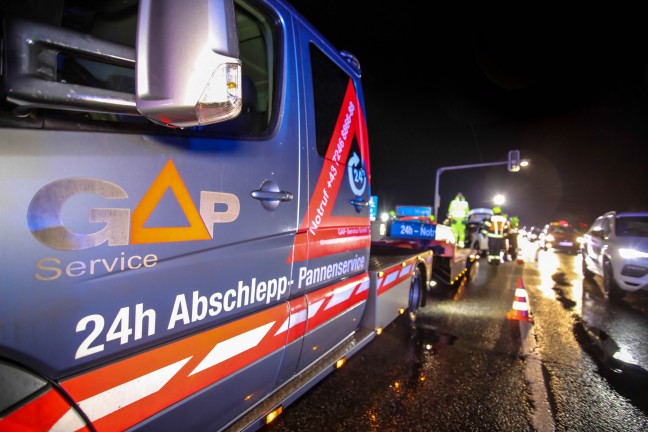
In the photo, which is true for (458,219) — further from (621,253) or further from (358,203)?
(358,203)

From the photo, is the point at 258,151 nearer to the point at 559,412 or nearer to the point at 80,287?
the point at 80,287

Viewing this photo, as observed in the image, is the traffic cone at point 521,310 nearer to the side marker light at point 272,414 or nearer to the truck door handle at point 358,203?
the truck door handle at point 358,203

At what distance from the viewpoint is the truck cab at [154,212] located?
3.23 feet

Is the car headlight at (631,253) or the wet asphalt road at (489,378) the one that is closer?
the wet asphalt road at (489,378)

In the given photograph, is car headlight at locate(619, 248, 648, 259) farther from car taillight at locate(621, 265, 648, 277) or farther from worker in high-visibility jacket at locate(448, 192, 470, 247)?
worker in high-visibility jacket at locate(448, 192, 470, 247)

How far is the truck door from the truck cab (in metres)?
0.03

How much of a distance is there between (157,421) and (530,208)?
80846 millimetres

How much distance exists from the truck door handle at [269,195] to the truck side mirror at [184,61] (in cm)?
71

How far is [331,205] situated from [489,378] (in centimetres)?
250

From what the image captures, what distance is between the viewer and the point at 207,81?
3.39ft

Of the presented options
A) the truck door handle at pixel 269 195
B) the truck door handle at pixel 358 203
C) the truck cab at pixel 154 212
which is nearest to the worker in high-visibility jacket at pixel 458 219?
the truck door handle at pixel 358 203

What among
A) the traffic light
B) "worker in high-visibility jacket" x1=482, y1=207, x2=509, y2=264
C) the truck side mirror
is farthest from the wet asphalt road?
the traffic light

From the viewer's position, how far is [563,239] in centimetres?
1764

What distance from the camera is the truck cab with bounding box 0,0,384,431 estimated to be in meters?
0.98
